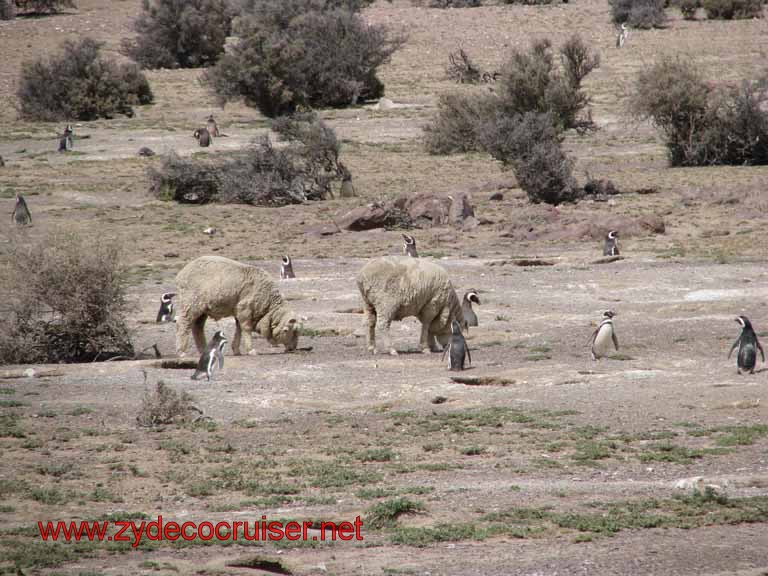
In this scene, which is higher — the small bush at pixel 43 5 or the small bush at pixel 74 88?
the small bush at pixel 43 5

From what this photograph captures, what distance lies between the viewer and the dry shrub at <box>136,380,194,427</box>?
502 inches

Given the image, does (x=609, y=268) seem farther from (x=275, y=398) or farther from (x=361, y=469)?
(x=361, y=469)

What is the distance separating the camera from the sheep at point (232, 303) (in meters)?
16.8

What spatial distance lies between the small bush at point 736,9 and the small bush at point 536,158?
109 feet

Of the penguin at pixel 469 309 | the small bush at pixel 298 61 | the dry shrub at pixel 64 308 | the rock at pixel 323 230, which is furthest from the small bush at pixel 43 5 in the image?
the penguin at pixel 469 309

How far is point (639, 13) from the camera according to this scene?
61.4 m

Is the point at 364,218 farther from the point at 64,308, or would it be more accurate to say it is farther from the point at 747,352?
the point at 747,352

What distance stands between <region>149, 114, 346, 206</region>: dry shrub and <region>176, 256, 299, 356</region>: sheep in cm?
1611

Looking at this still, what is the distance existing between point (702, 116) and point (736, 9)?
2914 cm

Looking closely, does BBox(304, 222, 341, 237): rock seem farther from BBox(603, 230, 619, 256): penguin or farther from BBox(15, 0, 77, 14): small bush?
BBox(15, 0, 77, 14): small bush

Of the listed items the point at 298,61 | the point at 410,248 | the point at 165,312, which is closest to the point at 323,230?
the point at 410,248

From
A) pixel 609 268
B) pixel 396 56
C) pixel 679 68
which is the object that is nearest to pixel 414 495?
pixel 609 268

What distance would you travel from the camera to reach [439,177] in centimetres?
3675

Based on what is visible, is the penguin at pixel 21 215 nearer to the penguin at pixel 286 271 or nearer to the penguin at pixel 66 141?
the penguin at pixel 286 271
